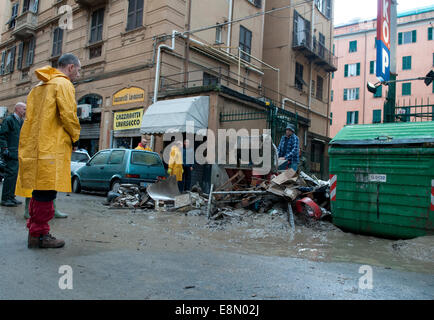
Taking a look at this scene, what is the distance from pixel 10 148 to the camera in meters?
6.18

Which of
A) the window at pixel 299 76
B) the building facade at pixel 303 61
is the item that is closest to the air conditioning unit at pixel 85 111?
the building facade at pixel 303 61

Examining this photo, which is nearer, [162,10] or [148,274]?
[148,274]

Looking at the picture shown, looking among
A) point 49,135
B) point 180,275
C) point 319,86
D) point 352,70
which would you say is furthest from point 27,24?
point 352,70

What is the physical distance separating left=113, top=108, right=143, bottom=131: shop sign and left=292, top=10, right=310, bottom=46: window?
11.6 metres

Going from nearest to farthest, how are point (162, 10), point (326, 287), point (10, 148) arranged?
point (326, 287) < point (10, 148) < point (162, 10)

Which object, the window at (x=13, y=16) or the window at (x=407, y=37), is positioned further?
the window at (x=407, y=37)

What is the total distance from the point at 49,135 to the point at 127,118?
1306cm

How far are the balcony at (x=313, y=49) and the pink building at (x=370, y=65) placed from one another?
14806 millimetres

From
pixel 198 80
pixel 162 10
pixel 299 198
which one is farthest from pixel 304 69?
pixel 299 198

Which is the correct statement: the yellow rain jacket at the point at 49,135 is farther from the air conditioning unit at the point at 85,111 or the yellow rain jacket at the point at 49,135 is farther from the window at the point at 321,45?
the window at the point at 321,45

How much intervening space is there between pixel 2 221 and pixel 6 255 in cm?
212

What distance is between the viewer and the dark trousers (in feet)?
20.1

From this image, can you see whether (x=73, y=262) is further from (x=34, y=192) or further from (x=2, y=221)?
(x=2, y=221)

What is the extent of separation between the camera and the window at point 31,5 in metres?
23.1
